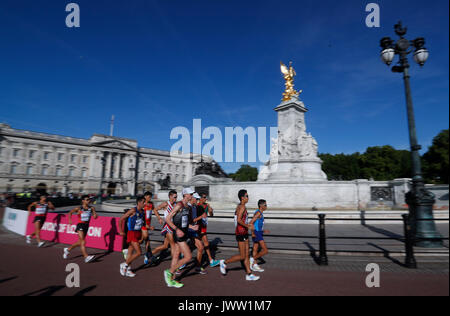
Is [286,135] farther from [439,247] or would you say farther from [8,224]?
[8,224]

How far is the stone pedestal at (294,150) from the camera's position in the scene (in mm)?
21266

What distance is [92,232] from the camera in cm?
814

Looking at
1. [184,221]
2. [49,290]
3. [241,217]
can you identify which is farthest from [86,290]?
[241,217]

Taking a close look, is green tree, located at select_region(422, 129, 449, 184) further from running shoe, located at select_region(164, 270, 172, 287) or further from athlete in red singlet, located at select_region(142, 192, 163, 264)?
running shoe, located at select_region(164, 270, 172, 287)

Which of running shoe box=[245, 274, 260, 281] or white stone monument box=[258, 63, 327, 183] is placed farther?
white stone monument box=[258, 63, 327, 183]

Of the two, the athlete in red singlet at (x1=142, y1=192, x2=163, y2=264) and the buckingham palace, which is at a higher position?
the buckingham palace

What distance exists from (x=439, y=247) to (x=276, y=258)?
465cm

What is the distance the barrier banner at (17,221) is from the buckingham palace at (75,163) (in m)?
39.8

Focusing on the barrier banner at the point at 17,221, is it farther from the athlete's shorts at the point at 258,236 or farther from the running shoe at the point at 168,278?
the athlete's shorts at the point at 258,236

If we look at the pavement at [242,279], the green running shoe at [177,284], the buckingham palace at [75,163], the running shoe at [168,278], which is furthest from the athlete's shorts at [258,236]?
the buckingham palace at [75,163]

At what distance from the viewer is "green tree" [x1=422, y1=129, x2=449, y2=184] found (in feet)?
134

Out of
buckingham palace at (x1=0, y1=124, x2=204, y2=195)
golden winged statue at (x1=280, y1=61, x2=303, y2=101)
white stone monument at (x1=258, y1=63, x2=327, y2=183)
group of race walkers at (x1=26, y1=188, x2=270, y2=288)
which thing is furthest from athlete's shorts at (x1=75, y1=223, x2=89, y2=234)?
buckingham palace at (x1=0, y1=124, x2=204, y2=195)

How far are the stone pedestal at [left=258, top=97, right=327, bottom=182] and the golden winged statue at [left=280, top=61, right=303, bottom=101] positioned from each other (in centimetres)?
105
